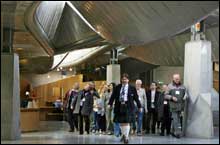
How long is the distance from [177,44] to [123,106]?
38.5 ft

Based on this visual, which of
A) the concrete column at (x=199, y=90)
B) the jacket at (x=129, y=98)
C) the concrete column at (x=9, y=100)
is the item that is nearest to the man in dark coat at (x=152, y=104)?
the concrete column at (x=199, y=90)

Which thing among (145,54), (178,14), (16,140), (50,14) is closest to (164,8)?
(178,14)

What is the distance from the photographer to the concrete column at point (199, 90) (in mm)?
13617

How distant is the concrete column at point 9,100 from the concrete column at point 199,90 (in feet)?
15.6

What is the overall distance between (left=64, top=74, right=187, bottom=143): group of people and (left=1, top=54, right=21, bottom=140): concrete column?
2503 mm

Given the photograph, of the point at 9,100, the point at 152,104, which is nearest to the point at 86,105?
the point at 152,104

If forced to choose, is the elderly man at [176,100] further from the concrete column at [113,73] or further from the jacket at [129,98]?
the concrete column at [113,73]

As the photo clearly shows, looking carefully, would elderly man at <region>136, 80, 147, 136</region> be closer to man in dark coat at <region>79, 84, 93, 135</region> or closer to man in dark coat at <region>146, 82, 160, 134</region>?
man in dark coat at <region>146, 82, 160, 134</region>

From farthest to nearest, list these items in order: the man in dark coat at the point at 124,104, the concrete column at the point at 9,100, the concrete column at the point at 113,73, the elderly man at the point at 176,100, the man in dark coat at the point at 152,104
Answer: the concrete column at the point at 113,73
the man in dark coat at the point at 152,104
the elderly man at the point at 176,100
the concrete column at the point at 9,100
the man in dark coat at the point at 124,104

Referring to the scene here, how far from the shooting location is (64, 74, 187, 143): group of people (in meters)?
13.6

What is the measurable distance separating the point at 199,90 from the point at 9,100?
5226 millimetres

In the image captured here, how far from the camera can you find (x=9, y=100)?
1335cm

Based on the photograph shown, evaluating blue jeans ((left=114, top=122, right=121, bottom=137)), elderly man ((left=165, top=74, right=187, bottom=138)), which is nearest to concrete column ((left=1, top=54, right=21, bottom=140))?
blue jeans ((left=114, top=122, right=121, bottom=137))

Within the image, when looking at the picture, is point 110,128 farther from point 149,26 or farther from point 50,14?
point 50,14
